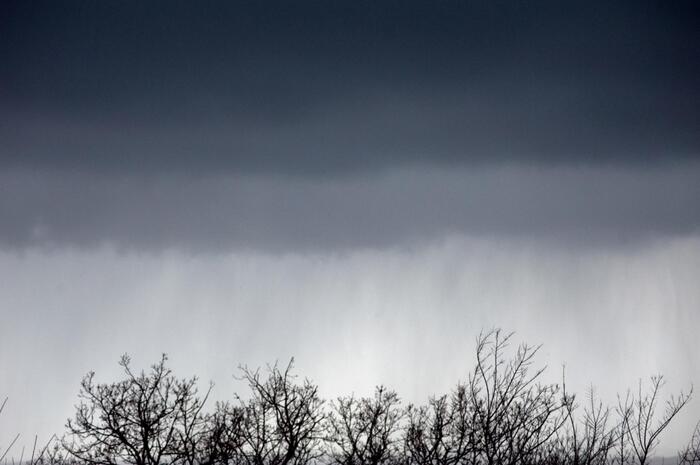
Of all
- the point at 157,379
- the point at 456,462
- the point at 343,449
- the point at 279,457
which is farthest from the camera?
the point at 157,379

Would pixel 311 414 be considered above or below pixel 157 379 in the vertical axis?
below

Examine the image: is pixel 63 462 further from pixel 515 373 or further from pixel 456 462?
pixel 515 373

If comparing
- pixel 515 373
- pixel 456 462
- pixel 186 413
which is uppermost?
pixel 186 413

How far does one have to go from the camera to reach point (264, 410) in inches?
1027

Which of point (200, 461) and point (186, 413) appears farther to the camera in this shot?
point (186, 413)

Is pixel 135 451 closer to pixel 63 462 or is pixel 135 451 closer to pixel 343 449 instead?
pixel 63 462

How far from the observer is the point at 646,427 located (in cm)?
2409

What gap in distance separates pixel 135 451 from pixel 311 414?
761cm

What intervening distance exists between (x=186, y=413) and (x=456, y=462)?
10638mm

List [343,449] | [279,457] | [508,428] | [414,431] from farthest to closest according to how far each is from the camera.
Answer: [343,449], [279,457], [414,431], [508,428]

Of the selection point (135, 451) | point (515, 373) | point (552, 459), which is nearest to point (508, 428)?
point (515, 373)

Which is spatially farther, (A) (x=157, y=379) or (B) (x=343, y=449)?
(A) (x=157, y=379)

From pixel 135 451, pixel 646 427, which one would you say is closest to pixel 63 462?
pixel 135 451

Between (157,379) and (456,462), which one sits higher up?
(157,379)
